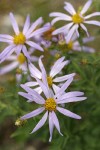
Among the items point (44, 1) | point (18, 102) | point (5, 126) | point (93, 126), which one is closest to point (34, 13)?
point (44, 1)

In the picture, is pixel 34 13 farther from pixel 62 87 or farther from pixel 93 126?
pixel 62 87

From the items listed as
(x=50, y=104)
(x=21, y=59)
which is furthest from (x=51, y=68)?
(x=21, y=59)

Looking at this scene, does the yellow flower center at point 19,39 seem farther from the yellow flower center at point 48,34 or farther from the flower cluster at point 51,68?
the yellow flower center at point 48,34

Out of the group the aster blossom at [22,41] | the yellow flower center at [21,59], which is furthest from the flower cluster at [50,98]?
the yellow flower center at [21,59]

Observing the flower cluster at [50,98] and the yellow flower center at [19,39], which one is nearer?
the flower cluster at [50,98]

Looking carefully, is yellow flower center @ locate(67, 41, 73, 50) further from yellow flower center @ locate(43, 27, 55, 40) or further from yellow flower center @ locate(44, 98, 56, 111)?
yellow flower center @ locate(44, 98, 56, 111)

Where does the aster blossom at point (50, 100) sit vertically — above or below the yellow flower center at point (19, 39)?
below

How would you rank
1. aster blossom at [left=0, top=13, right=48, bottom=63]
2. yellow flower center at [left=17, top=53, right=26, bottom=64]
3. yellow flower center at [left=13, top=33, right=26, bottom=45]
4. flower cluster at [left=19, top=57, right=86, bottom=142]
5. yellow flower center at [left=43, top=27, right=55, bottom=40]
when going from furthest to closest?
1. yellow flower center at [left=17, top=53, right=26, bottom=64]
2. yellow flower center at [left=43, top=27, right=55, bottom=40]
3. yellow flower center at [left=13, top=33, right=26, bottom=45]
4. aster blossom at [left=0, top=13, right=48, bottom=63]
5. flower cluster at [left=19, top=57, right=86, bottom=142]

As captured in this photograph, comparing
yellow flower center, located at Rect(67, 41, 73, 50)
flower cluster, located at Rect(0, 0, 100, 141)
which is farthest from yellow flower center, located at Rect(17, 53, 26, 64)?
yellow flower center, located at Rect(67, 41, 73, 50)
